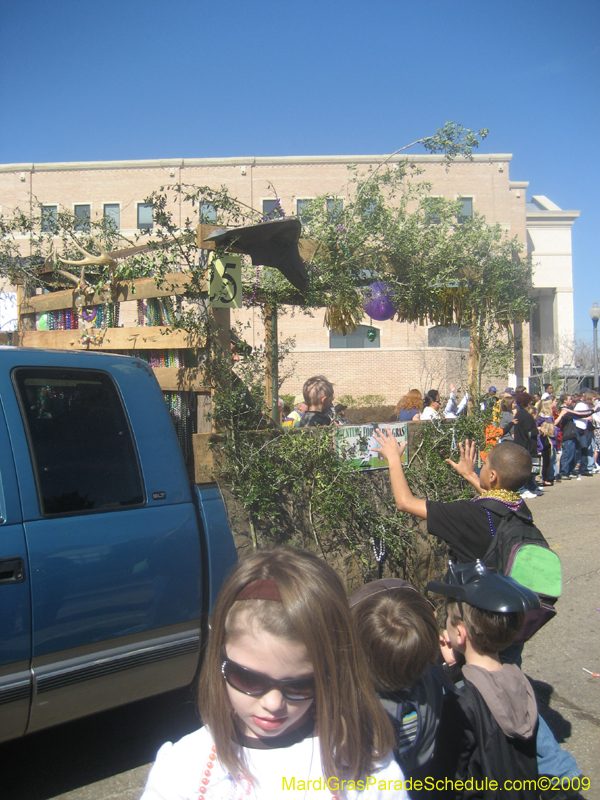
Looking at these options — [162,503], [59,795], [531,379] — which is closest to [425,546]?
[162,503]

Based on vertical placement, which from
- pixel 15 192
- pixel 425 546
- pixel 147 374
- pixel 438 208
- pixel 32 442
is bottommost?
pixel 425 546

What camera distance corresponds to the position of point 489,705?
6.23 ft

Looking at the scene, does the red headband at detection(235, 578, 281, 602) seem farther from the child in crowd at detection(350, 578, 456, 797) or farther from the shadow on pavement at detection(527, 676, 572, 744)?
the shadow on pavement at detection(527, 676, 572, 744)

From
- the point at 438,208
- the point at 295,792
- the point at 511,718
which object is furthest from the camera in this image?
the point at 438,208

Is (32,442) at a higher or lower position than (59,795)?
higher

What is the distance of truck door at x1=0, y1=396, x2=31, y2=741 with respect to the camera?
7.55 ft

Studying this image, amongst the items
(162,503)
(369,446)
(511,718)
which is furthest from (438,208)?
(511,718)

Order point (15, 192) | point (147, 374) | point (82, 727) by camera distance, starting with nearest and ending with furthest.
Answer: point (147, 374) < point (82, 727) < point (15, 192)

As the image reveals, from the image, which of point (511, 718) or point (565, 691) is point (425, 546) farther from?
point (511, 718)

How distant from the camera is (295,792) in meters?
1.31

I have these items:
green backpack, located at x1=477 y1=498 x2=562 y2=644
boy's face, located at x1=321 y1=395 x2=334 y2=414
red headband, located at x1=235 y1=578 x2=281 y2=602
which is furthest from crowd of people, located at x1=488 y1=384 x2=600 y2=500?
red headband, located at x1=235 y1=578 x2=281 y2=602

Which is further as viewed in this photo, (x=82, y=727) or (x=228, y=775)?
(x=82, y=727)

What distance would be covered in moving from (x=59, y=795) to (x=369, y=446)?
2496 millimetres

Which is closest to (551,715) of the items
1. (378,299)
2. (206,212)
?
(378,299)
